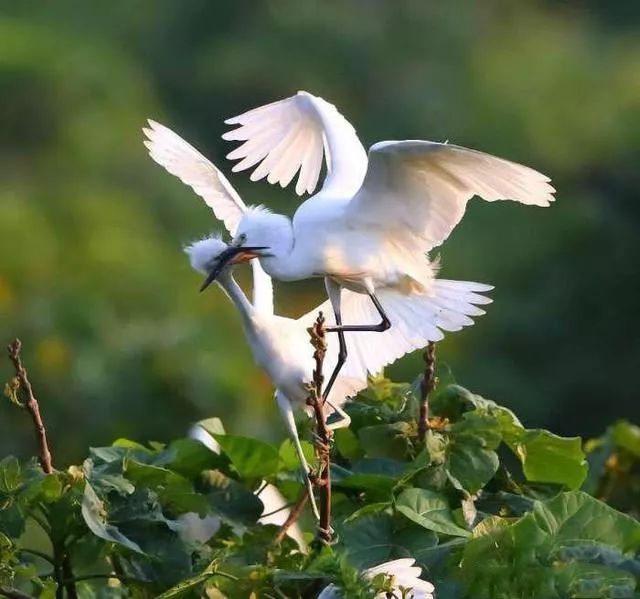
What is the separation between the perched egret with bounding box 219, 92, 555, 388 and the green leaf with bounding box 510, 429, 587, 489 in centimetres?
35

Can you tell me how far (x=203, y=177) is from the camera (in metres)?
2.38

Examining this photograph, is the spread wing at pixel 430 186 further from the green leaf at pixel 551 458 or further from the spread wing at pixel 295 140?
the green leaf at pixel 551 458

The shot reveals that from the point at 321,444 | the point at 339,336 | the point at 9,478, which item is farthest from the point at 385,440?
the point at 9,478

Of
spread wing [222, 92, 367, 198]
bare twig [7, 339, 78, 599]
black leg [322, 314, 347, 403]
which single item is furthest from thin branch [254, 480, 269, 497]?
spread wing [222, 92, 367, 198]

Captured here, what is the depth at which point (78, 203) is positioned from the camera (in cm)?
1047

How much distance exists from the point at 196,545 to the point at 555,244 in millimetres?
8929

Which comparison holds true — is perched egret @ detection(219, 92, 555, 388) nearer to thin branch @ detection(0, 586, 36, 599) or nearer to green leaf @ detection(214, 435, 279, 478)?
green leaf @ detection(214, 435, 279, 478)

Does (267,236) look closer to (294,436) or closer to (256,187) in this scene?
(294,436)

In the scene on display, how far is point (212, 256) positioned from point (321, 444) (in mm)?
611

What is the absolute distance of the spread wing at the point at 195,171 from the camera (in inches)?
93.8

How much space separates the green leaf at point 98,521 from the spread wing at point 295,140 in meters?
1.04

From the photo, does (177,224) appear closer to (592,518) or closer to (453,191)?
(453,191)

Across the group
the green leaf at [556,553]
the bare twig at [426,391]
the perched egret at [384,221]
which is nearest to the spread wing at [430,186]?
the perched egret at [384,221]

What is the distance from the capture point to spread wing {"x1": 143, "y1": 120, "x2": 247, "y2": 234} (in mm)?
2383
